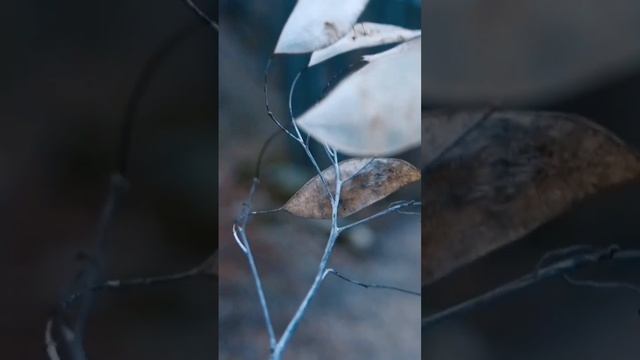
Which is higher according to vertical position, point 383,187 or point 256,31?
point 256,31

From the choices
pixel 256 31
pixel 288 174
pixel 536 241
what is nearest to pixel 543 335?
pixel 536 241

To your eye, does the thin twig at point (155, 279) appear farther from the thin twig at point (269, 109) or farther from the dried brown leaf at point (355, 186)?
the thin twig at point (269, 109)

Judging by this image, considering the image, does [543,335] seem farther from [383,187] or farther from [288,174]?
[288,174]

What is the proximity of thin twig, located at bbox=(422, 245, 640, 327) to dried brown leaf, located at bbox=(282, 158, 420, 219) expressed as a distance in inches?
19.6

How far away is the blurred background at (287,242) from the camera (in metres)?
2.70

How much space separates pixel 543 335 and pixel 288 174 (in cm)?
112

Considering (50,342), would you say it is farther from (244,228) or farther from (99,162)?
(244,228)

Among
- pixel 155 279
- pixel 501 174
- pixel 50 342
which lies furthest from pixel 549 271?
pixel 50 342

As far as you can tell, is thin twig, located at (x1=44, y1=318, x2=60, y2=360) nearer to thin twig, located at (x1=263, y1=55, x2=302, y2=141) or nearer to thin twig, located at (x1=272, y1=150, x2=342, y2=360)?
thin twig, located at (x1=272, y1=150, x2=342, y2=360)

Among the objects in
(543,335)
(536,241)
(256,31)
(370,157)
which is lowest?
(543,335)

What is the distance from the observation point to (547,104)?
2.58 meters

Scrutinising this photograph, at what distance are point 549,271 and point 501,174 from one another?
0.39 m

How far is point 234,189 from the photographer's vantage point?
2.74 meters

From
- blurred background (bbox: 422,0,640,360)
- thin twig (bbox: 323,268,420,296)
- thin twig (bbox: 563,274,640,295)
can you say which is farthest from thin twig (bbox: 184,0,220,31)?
thin twig (bbox: 563,274,640,295)
